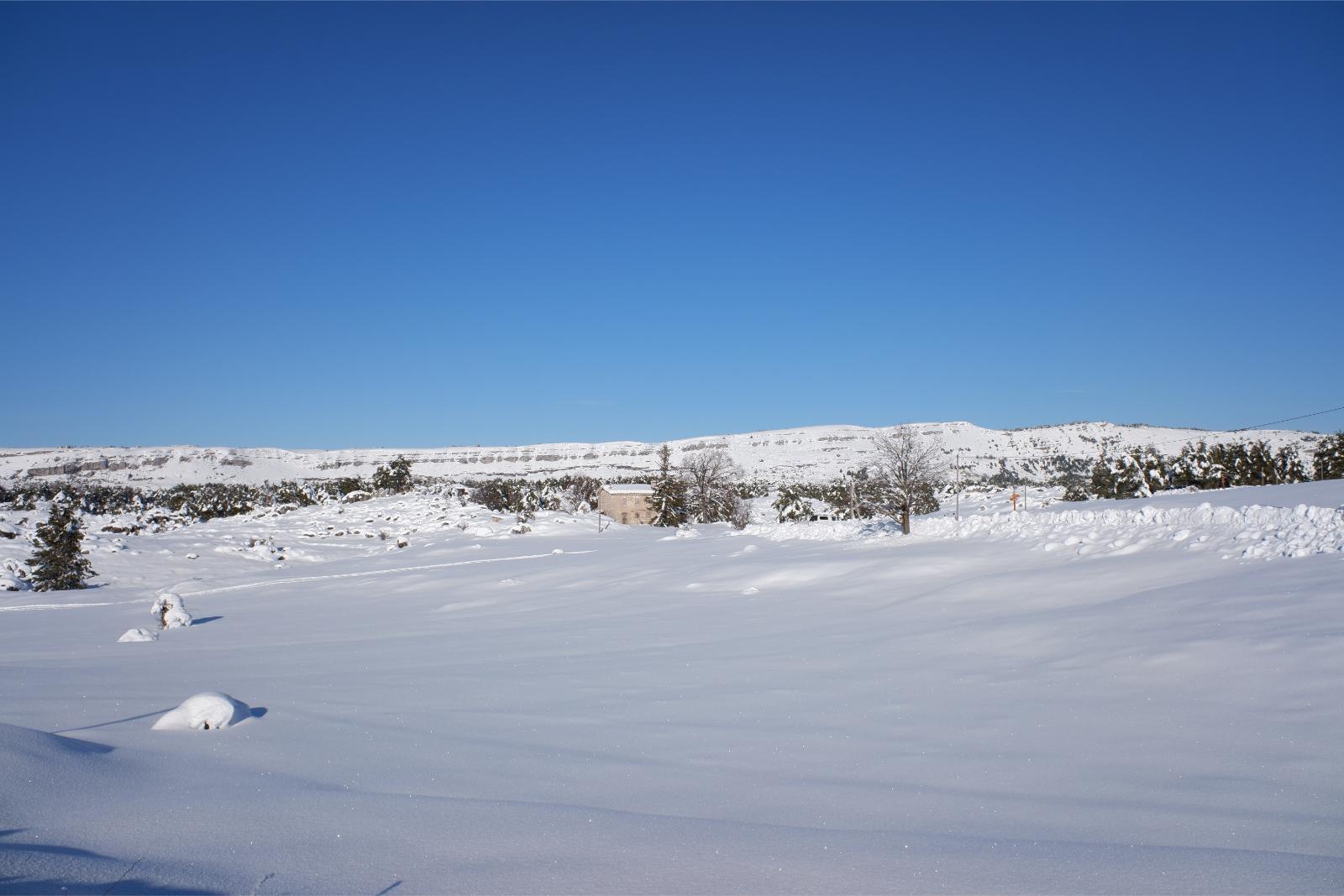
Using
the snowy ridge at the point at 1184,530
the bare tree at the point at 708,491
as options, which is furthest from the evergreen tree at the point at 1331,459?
the snowy ridge at the point at 1184,530

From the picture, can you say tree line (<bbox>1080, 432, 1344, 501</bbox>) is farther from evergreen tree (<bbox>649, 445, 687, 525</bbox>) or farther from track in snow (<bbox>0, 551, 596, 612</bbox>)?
track in snow (<bbox>0, 551, 596, 612</bbox>)

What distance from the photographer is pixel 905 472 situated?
100.0 ft

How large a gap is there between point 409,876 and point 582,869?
2.40 feet

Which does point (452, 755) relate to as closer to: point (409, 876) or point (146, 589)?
point (409, 876)

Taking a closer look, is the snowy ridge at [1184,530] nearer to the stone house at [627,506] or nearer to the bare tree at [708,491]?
the bare tree at [708,491]

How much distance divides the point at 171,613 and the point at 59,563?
1722 cm

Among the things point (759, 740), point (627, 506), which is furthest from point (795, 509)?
point (759, 740)

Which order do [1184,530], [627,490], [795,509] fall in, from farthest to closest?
[627,490]
[795,509]
[1184,530]

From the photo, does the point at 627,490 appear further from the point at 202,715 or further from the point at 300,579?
the point at 202,715

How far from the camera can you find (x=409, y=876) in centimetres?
311

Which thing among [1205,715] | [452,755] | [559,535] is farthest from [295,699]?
[559,535]

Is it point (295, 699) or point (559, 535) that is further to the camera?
point (559, 535)

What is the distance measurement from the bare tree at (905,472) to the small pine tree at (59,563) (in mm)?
32366

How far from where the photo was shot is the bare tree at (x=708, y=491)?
5650cm
